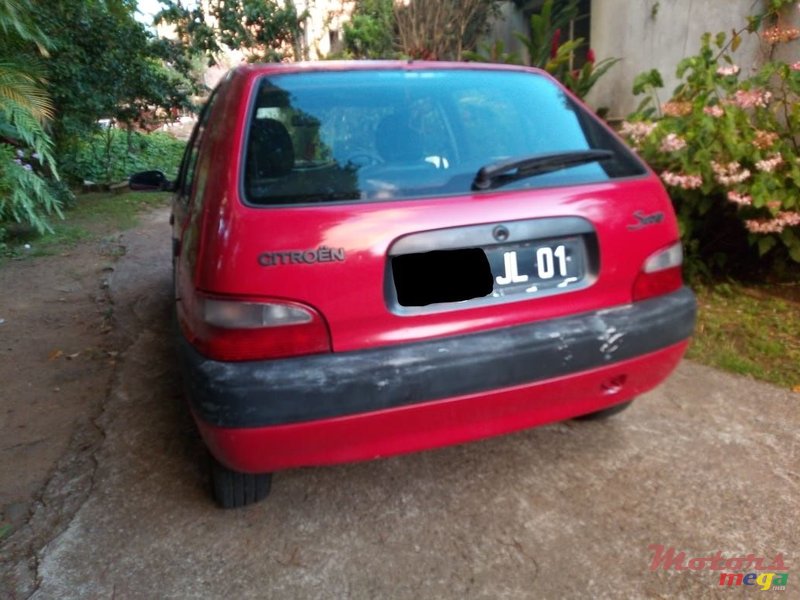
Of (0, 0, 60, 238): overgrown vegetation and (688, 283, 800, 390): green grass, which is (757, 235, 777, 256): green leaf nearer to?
(688, 283, 800, 390): green grass

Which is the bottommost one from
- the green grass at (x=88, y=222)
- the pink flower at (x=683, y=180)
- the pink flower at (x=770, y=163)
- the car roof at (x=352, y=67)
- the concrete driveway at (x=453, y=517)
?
the concrete driveway at (x=453, y=517)

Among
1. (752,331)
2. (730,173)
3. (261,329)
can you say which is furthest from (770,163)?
(261,329)

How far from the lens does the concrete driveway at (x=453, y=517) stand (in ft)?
6.24

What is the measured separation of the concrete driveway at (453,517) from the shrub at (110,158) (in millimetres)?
8042

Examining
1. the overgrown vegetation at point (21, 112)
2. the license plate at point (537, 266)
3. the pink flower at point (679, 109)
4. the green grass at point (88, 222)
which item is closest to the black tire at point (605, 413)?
the license plate at point (537, 266)

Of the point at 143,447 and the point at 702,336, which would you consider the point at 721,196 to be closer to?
the point at 702,336

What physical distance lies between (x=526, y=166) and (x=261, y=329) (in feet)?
3.17

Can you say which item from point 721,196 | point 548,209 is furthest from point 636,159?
point 721,196

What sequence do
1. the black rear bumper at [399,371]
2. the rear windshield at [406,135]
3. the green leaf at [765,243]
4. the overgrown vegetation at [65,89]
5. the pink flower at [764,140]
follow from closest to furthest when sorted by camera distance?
the black rear bumper at [399,371] → the rear windshield at [406,135] → the pink flower at [764,140] → the green leaf at [765,243] → the overgrown vegetation at [65,89]

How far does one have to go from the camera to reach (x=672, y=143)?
3754 mm

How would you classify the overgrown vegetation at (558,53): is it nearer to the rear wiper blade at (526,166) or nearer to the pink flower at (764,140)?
the pink flower at (764,140)

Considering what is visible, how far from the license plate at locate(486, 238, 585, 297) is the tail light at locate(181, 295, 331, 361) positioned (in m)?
0.55

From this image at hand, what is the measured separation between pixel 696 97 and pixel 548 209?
2.80 m

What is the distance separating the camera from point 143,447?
270 cm
